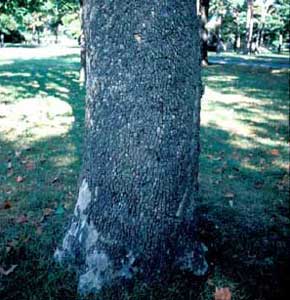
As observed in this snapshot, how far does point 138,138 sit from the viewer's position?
2.74 m

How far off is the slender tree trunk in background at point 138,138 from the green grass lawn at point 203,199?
245mm

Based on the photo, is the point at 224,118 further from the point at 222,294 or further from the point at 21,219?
the point at 222,294

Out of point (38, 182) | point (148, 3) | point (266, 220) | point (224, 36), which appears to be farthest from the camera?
point (224, 36)

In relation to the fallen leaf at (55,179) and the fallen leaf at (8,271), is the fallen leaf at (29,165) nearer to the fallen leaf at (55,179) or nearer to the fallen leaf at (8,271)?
the fallen leaf at (55,179)

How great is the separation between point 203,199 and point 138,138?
2058 millimetres

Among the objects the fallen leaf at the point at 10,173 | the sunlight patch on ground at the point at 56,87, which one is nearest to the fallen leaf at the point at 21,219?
the fallen leaf at the point at 10,173

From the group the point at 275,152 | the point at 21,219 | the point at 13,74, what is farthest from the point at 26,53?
the point at 21,219

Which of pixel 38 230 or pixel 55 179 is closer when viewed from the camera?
pixel 38 230

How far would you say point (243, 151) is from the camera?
6.69m

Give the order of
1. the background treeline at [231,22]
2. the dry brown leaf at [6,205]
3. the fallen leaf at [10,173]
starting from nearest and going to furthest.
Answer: the dry brown leaf at [6,205] < the fallen leaf at [10,173] < the background treeline at [231,22]

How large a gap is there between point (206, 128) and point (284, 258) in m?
5.03

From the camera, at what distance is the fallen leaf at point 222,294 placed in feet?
9.40

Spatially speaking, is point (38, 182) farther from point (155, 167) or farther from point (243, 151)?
point (243, 151)

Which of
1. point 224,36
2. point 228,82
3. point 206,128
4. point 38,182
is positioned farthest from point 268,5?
point 38,182
